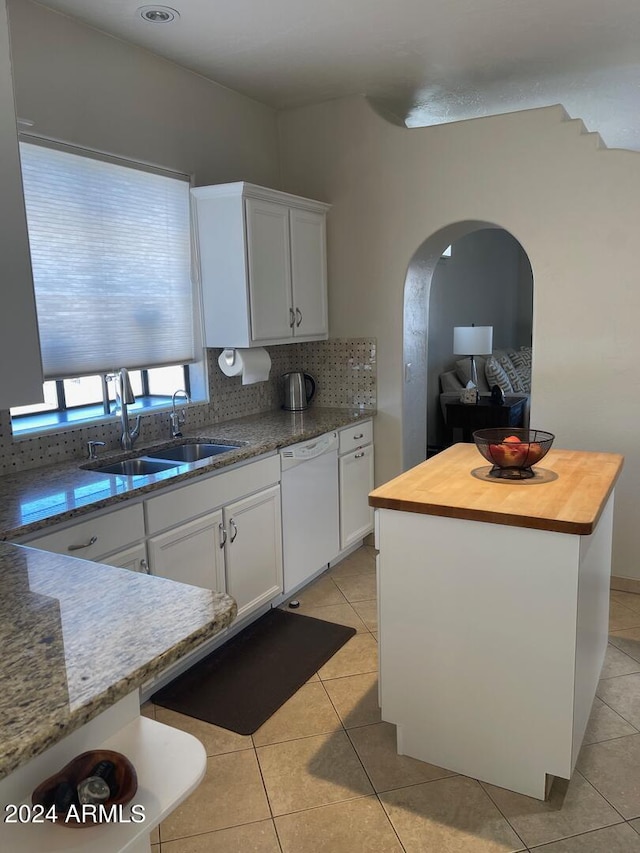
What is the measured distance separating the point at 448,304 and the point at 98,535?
5.18 m

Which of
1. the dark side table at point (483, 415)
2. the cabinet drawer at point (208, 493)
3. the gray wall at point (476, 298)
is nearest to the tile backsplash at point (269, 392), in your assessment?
the cabinet drawer at point (208, 493)

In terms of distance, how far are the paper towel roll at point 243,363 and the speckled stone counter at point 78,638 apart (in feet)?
7.07

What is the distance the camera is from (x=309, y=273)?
396cm

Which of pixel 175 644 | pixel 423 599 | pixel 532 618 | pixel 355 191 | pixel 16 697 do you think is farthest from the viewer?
pixel 355 191

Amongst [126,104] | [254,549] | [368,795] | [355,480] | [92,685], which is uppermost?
[126,104]

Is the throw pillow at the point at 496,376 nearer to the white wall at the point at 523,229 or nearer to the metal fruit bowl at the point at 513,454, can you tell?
the white wall at the point at 523,229

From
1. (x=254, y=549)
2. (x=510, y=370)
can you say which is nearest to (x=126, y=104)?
(x=254, y=549)

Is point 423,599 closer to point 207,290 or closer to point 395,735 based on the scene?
point 395,735

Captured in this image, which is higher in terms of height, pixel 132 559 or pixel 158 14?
pixel 158 14

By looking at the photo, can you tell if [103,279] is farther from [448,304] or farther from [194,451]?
[448,304]

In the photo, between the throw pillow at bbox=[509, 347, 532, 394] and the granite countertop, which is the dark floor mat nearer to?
the granite countertop

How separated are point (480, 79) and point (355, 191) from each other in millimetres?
923

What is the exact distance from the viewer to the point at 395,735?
2387 mm

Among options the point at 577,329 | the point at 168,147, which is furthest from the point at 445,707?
the point at 168,147
